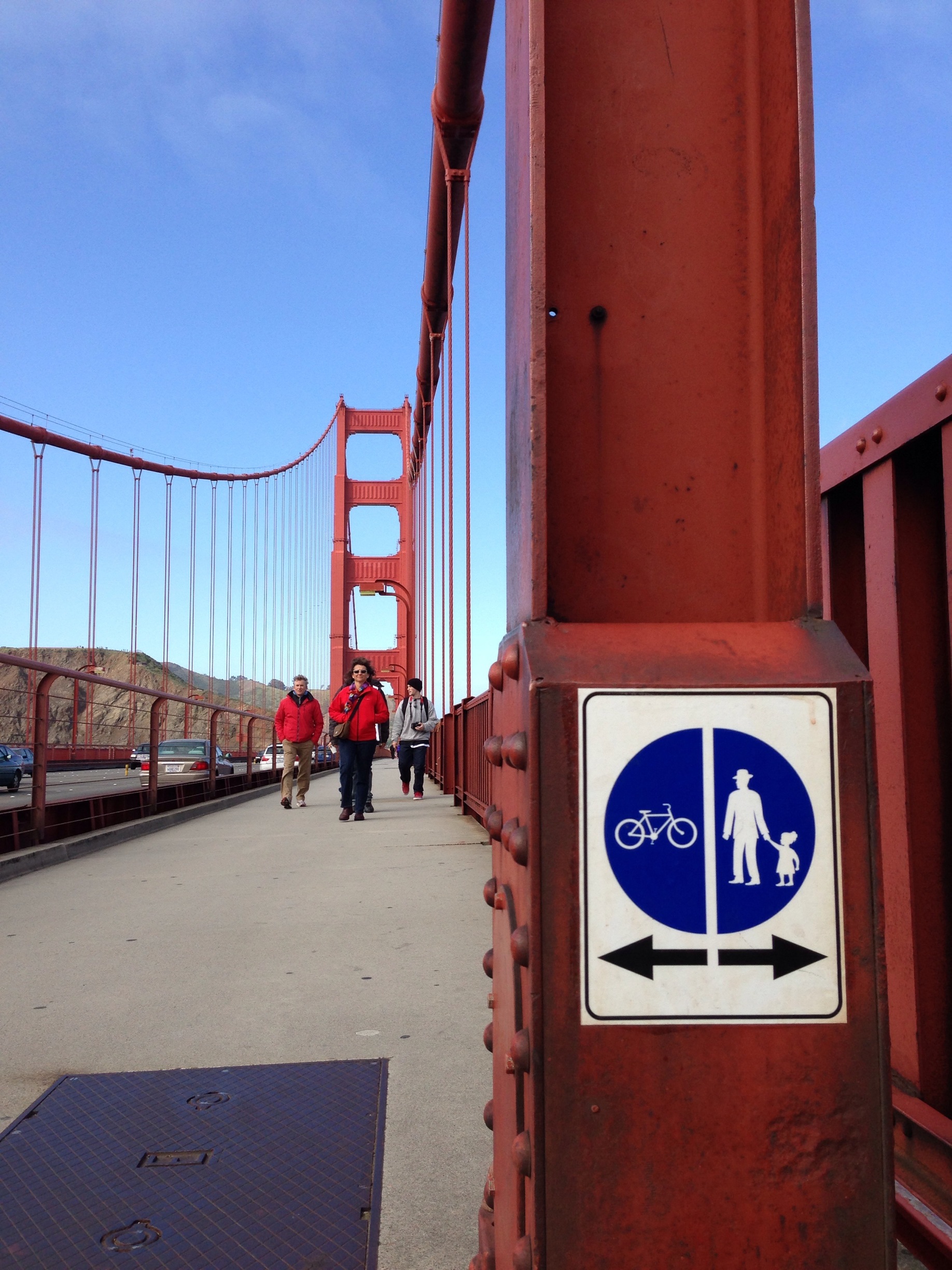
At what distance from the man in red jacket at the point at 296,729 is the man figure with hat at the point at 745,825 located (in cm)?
782

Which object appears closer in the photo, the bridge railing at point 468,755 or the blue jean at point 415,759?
the bridge railing at point 468,755

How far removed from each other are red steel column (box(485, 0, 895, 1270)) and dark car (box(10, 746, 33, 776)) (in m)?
4.49

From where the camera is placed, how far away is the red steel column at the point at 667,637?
2.39 ft

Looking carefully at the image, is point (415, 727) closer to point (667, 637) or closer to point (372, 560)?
point (667, 637)

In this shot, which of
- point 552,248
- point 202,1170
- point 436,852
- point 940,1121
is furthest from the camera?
point 436,852

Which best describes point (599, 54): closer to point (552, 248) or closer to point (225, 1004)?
point (552, 248)

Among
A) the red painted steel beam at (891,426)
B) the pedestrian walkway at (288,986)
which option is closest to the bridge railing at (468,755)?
the pedestrian walkway at (288,986)

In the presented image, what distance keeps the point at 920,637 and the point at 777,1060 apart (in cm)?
68

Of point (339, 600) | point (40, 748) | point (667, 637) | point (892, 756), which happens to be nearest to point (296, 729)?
point (40, 748)

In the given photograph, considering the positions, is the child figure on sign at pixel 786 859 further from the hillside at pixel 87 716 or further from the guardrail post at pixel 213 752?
the guardrail post at pixel 213 752

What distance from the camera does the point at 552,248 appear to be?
920mm

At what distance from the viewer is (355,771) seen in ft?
23.5

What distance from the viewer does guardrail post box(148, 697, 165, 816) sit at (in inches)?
275

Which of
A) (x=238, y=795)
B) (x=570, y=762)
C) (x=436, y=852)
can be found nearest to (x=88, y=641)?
(x=238, y=795)
